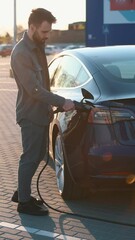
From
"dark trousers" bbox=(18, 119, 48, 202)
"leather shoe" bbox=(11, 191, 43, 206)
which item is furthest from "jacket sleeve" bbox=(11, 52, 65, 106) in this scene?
"leather shoe" bbox=(11, 191, 43, 206)

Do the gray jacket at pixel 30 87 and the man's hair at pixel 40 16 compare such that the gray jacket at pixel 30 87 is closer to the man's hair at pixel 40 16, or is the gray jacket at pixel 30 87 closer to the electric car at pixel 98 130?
the man's hair at pixel 40 16

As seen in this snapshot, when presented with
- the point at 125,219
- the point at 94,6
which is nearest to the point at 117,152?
the point at 125,219

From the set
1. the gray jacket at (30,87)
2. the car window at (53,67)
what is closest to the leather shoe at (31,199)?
the gray jacket at (30,87)

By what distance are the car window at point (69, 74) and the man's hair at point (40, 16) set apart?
0.84 m

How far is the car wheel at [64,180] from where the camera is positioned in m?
5.44

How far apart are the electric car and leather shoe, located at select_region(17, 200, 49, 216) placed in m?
0.40

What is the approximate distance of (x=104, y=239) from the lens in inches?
178

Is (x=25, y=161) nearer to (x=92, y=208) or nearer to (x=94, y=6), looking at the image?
(x=92, y=208)

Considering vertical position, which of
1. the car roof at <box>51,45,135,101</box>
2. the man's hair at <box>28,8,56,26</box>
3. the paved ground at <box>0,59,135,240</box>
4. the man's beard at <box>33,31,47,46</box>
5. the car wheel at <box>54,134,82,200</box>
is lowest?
the paved ground at <box>0,59,135,240</box>

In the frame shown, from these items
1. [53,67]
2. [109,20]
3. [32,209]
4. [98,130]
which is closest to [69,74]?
[53,67]

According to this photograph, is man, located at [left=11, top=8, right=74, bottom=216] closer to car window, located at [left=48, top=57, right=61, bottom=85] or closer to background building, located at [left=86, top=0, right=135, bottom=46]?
car window, located at [left=48, top=57, right=61, bottom=85]

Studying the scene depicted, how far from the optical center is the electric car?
4879mm

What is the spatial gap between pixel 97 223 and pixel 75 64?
1.90m

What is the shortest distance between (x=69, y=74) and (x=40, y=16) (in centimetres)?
136
